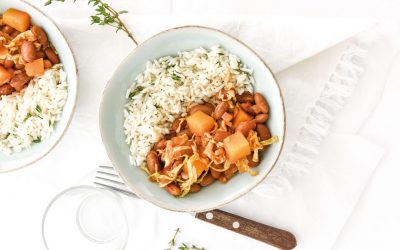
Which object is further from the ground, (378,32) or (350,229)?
(378,32)

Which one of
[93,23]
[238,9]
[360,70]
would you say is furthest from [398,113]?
[93,23]

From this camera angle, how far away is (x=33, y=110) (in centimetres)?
156

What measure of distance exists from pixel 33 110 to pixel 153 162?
42cm

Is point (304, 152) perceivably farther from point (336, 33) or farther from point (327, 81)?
point (336, 33)

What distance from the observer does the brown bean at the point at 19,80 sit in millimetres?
1542

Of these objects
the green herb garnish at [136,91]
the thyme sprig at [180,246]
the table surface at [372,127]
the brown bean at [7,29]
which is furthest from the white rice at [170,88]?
the brown bean at [7,29]

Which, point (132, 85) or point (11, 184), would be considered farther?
point (11, 184)

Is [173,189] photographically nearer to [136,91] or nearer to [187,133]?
[187,133]

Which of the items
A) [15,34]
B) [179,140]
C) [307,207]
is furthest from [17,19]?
[307,207]

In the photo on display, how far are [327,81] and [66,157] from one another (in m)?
0.88

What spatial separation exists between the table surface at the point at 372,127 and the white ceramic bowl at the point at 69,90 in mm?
105

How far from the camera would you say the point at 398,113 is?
1600mm

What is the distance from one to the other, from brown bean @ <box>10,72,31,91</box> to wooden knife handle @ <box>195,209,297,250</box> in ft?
2.24

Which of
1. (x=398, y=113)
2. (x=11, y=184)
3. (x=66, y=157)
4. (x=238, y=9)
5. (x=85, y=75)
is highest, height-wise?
(x=238, y=9)
